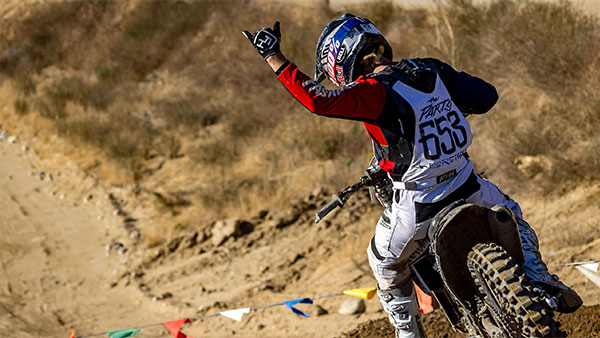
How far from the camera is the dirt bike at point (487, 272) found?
118 inches

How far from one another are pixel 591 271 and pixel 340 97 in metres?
3.30

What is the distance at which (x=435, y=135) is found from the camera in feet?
10.9

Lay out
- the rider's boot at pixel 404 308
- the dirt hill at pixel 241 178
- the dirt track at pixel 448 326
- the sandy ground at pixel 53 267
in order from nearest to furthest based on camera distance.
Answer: the rider's boot at pixel 404 308 → the dirt track at pixel 448 326 → the dirt hill at pixel 241 178 → the sandy ground at pixel 53 267

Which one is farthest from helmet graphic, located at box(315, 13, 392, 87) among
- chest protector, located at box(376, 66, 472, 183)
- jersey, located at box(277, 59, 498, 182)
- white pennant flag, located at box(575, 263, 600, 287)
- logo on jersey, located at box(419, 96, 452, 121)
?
white pennant flag, located at box(575, 263, 600, 287)

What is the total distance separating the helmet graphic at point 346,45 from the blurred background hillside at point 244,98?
4.77m

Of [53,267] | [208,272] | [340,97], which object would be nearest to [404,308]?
[340,97]

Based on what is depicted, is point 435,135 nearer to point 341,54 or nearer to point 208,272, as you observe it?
point 341,54

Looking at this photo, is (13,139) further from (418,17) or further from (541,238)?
(541,238)

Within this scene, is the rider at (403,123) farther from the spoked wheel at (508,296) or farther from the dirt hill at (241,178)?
the dirt hill at (241,178)

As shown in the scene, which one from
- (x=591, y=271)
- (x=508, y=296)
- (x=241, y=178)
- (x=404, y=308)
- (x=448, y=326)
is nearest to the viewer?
(x=508, y=296)

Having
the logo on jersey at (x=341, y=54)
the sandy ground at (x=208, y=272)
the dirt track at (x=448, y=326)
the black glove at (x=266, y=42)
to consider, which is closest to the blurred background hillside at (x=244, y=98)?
the sandy ground at (x=208, y=272)

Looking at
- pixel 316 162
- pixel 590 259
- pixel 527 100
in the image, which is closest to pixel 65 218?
pixel 316 162

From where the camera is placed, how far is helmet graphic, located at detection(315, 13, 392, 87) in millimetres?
3467

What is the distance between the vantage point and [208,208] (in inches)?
412
